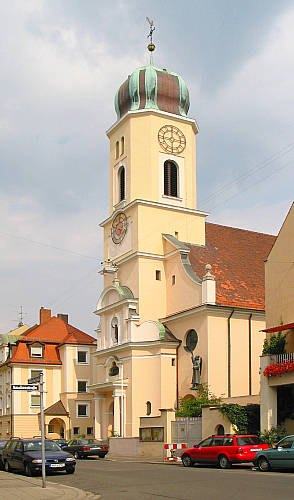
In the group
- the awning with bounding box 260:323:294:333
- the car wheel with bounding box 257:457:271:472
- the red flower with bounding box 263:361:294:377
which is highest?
the awning with bounding box 260:323:294:333

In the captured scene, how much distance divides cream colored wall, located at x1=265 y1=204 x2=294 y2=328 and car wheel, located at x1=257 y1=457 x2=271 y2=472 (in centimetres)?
923

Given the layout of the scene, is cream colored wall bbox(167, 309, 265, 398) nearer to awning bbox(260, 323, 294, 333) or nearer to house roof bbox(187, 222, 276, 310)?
house roof bbox(187, 222, 276, 310)

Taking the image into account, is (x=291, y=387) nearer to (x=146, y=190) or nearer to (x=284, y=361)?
(x=284, y=361)

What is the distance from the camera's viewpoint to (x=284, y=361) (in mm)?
28453

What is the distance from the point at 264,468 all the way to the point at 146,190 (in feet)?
90.9

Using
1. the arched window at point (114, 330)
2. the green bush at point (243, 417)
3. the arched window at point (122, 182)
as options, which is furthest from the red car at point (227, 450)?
the arched window at point (122, 182)

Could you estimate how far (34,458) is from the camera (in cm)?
2216

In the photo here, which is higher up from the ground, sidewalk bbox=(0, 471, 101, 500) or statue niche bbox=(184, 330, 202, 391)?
statue niche bbox=(184, 330, 202, 391)

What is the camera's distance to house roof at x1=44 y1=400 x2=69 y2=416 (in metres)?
55.5

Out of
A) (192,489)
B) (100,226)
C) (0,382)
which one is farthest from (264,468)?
(0,382)

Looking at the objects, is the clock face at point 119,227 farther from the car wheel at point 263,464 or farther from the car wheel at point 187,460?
the car wheel at point 263,464

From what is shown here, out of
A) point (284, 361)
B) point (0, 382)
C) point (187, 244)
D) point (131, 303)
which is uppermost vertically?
point (187, 244)

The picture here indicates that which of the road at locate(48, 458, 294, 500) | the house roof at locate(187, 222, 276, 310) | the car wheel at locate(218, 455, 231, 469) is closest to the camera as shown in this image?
the road at locate(48, 458, 294, 500)

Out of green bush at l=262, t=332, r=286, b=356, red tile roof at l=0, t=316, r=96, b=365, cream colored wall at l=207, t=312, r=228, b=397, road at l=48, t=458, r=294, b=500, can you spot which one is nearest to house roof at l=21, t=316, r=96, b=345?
red tile roof at l=0, t=316, r=96, b=365
